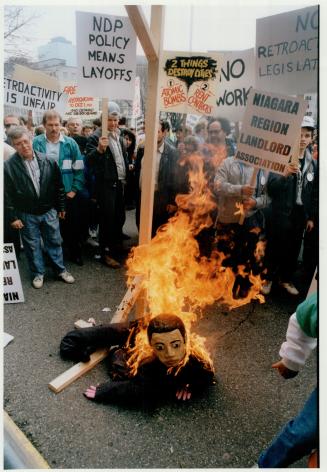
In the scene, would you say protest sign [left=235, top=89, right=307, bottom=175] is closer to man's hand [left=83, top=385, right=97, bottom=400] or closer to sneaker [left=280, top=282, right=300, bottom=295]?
sneaker [left=280, top=282, right=300, bottom=295]

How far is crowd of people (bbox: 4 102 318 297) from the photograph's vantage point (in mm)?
4852

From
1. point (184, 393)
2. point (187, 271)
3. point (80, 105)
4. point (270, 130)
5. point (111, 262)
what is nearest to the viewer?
point (184, 393)

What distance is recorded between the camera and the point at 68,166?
5.69m

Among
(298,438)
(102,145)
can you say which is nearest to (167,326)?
(298,438)

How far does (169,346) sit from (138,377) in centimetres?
47

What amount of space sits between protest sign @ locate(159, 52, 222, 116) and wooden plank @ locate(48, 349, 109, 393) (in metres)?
3.46

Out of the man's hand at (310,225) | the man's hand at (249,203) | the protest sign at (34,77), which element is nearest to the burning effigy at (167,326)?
the man's hand at (249,203)

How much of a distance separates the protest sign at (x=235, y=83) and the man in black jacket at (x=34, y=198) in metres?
2.66

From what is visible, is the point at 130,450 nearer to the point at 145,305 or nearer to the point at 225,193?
the point at 145,305

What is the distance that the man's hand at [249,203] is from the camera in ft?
15.6

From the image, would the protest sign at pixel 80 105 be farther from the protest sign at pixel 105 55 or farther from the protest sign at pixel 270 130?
the protest sign at pixel 270 130

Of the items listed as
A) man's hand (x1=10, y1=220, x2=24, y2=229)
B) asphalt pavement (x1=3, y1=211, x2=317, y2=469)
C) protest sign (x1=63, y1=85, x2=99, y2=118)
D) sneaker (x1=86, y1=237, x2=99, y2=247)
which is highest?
protest sign (x1=63, y1=85, x2=99, y2=118)

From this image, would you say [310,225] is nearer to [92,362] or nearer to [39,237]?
[92,362]

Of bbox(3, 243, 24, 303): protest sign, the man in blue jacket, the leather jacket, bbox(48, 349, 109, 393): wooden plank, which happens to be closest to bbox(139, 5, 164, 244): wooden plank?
bbox(48, 349, 109, 393): wooden plank
